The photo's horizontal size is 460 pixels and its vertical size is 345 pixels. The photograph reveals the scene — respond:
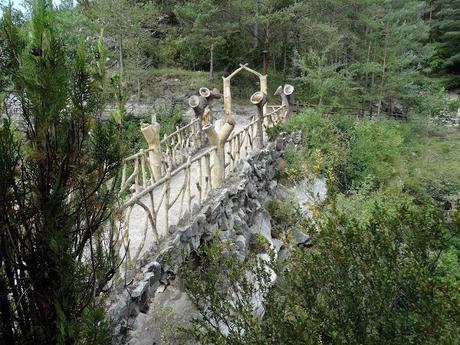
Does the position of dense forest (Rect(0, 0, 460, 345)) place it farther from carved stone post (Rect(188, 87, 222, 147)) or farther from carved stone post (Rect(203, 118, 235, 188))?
carved stone post (Rect(188, 87, 222, 147))

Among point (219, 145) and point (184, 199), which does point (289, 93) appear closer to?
point (219, 145)

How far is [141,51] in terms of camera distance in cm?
1847

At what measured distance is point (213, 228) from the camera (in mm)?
5602

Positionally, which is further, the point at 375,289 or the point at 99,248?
the point at 375,289

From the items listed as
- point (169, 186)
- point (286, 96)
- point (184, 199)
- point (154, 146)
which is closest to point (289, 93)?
point (286, 96)

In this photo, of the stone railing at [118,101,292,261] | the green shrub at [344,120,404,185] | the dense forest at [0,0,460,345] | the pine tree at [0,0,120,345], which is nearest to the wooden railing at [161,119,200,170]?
the stone railing at [118,101,292,261]

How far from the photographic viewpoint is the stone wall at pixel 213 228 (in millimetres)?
3590

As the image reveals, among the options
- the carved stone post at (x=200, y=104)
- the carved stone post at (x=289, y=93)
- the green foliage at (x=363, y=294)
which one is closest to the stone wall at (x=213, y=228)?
the green foliage at (x=363, y=294)

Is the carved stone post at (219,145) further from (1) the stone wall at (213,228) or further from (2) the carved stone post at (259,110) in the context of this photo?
(2) the carved stone post at (259,110)

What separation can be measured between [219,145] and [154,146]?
3.79ft

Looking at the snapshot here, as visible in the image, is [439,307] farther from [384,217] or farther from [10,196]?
[10,196]

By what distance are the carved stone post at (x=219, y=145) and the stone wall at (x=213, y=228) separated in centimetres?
19

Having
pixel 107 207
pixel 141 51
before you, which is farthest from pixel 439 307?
pixel 141 51

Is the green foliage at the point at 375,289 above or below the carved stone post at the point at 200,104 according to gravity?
above
